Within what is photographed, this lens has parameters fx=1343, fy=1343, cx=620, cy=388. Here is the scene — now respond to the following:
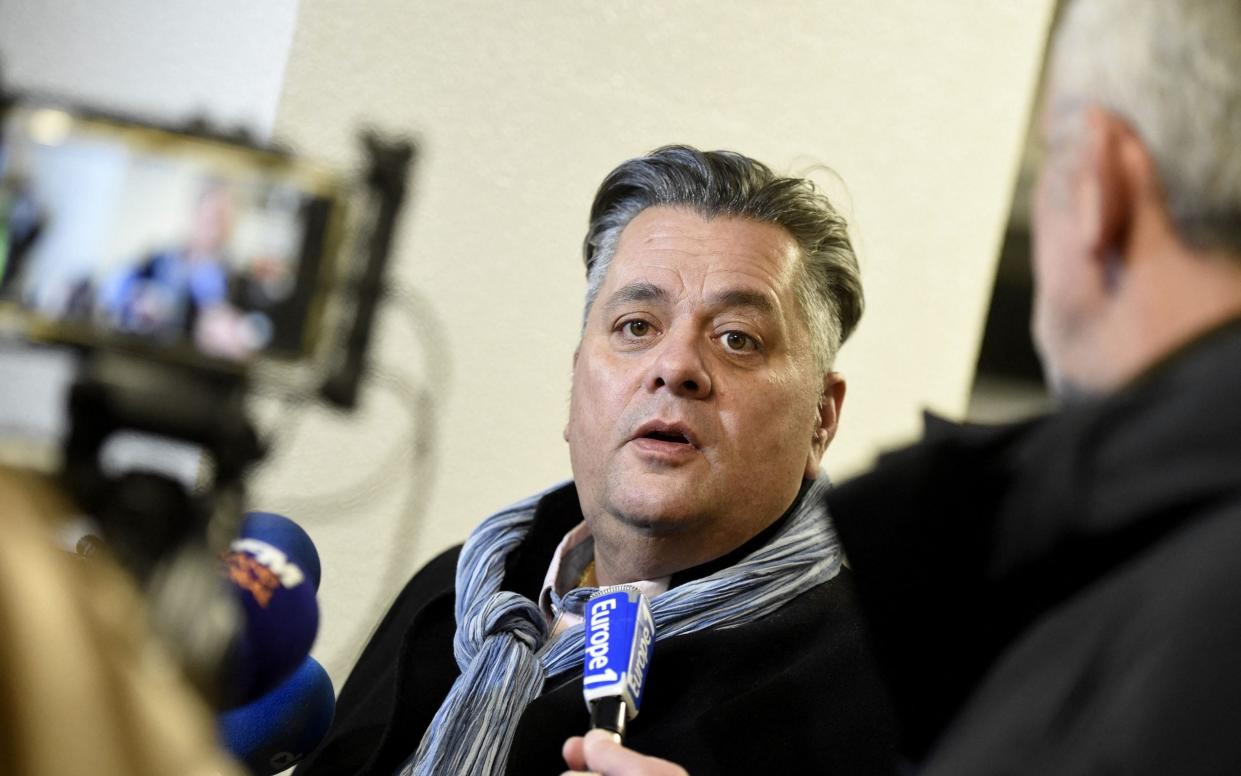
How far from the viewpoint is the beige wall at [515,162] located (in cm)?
205

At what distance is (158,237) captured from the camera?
74 centimetres

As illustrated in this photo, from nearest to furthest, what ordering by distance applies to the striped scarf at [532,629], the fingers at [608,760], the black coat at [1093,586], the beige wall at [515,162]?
the black coat at [1093,586] < the fingers at [608,760] < the striped scarf at [532,629] < the beige wall at [515,162]

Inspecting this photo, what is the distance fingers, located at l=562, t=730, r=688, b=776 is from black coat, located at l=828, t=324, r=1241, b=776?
287 mm

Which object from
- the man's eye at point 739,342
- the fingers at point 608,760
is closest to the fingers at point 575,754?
the fingers at point 608,760

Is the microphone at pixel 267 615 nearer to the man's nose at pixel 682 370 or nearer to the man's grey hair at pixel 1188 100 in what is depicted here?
the man's nose at pixel 682 370

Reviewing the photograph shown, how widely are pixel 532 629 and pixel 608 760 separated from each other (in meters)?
0.48

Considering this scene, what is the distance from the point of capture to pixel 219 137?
0.74 m

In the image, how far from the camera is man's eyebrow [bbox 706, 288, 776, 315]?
146cm

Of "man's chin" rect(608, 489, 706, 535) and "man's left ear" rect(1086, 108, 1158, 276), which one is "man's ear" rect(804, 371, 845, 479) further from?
"man's left ear" rect(1086, 108, 1158, 276)

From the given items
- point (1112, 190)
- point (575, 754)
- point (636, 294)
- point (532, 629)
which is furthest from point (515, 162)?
point (1112, 190)

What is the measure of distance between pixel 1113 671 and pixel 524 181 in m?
1.59

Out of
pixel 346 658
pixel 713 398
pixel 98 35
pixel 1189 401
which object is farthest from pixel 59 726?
pixel 98 35

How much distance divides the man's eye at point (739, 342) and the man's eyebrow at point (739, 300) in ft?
0.10

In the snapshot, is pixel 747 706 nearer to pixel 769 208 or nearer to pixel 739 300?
pixel 739 300
